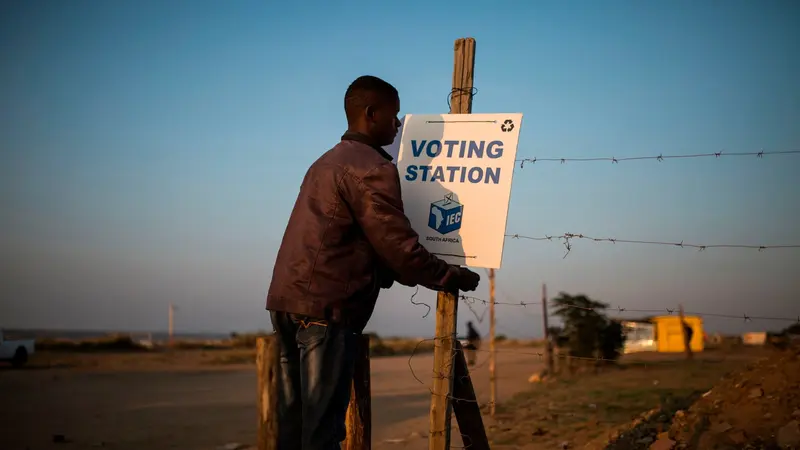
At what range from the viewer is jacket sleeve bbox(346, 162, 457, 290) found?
3.24 metres

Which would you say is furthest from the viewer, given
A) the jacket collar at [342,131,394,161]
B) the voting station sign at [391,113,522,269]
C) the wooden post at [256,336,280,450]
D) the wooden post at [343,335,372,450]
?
the wooden post at [343,335,372,450]

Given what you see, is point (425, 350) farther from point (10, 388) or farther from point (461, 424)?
point (461, 424)

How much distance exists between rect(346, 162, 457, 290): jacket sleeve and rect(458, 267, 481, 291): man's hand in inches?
16.4

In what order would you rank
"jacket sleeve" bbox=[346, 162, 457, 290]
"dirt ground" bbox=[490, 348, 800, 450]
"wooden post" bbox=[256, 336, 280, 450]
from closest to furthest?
"jacket sleeve" bbox=[346, 162, 457, 290] → "wooden post" bbox=[256, 336, 280, 450] → "dirt ground" bbox=[490, 348, 800, 450]

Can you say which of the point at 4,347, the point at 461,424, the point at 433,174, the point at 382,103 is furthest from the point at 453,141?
the point at 4,347

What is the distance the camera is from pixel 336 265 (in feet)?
10.7

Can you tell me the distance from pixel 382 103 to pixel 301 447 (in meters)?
1.99

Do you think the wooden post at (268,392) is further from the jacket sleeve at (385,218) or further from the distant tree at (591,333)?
the distant tree at (591,333)

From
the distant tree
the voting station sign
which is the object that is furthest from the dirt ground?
the distant tree

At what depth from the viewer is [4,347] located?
942 inches

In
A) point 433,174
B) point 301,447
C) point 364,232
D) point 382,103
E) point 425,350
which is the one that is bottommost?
point 425,350

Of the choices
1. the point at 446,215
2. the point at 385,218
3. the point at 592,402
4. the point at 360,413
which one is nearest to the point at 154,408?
the point at 592,402

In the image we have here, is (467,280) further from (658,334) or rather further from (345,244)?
(658,334)

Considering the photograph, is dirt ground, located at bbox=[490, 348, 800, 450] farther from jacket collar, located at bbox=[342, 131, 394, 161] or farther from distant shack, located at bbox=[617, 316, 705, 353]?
distant shack, located at bbox=[617, 316, 705, 353]
